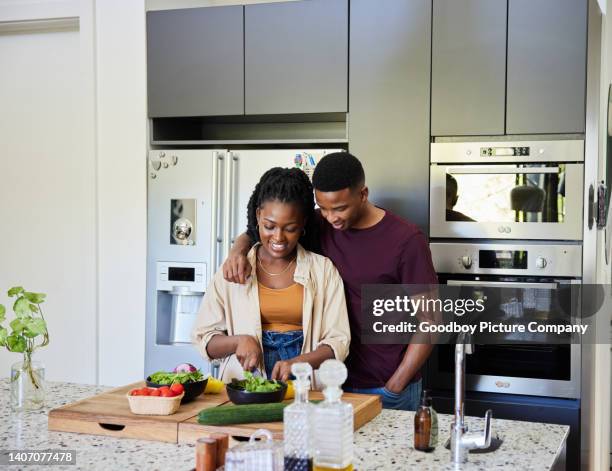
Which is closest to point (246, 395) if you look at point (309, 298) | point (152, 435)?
point (152, 435)

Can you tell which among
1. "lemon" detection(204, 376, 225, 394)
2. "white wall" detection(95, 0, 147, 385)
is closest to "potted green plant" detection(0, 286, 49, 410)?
"lemon" detection(204, 376, 225, 394)

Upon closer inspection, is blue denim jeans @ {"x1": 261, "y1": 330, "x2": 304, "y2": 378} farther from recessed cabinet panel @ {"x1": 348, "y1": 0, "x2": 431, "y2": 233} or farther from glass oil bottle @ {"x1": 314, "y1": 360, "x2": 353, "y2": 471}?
recessed cabinet panel @ {"x1": 348, "y1": 0, "x2": 431, "y2": 233}

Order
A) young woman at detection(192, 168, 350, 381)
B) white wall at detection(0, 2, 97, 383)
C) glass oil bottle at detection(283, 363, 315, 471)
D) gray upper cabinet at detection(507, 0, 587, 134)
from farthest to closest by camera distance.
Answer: white wall at detection(0, 2, 97, 383)
gray upper cabinet at detection(507, 0, 587, 134)
young woman at detection(192, 168, 350, 381)
glass oil bottle at detection(283, 363, 315, 471)

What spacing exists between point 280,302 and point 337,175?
1.40 feet

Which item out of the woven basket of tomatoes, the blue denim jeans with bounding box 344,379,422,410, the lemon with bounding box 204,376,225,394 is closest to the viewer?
the woven basket of tomatoes

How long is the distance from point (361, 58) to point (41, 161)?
1.86 m

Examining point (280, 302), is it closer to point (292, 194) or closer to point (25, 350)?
point (292, 194)

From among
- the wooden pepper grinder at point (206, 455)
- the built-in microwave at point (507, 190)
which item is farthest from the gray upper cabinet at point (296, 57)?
the wooden pepper grinder at point (206, 455)

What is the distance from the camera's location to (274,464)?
1377mm

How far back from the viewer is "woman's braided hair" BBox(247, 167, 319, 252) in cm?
239

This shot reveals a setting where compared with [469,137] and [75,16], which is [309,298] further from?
[75,16]

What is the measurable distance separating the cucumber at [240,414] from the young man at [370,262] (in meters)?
0.70

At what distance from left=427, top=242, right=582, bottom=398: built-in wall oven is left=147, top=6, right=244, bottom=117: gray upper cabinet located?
1202mm

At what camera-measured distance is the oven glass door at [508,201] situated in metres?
3.11
